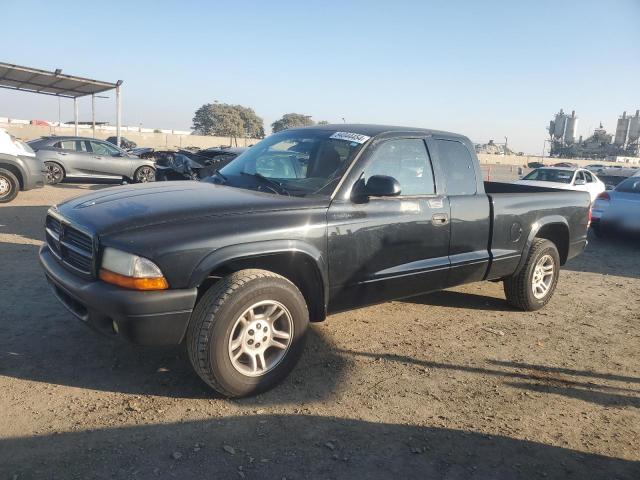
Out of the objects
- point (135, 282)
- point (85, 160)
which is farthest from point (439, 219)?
point (85, 160)

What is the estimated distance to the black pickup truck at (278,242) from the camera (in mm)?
2930

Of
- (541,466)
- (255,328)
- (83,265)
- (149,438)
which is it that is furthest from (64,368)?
A: (541,466)

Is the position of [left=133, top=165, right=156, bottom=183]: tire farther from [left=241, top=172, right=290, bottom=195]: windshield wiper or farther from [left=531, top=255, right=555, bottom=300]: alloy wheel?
[left=531, top=255, right=555, bottom=300]: alloy wheel

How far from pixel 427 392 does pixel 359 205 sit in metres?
1.40

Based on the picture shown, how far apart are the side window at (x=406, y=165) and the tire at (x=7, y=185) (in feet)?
30.8

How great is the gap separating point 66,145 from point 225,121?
8907 centimetres

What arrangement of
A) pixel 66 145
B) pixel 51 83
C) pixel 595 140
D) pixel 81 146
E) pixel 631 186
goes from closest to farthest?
pixel 631 186
pixel 66 145
pixel 81 146
pixel 51 83
pixel 595 140

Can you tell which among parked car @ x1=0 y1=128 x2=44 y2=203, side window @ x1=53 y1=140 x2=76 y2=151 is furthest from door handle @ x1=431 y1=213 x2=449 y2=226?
side window @ x1=53 y1=140 x2=76 y2=151

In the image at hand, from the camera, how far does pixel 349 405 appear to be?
3.27 meters

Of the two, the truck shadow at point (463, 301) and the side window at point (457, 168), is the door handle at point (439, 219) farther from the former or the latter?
the truck shadow at point (463, 301)

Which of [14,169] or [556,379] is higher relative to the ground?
[14,169]

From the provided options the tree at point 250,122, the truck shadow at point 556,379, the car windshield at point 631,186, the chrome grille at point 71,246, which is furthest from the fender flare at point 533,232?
the tree at point 250,122

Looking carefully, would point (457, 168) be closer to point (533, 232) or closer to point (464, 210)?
point (464, 210)

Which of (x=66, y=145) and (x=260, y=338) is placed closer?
(x=260, y=338)
